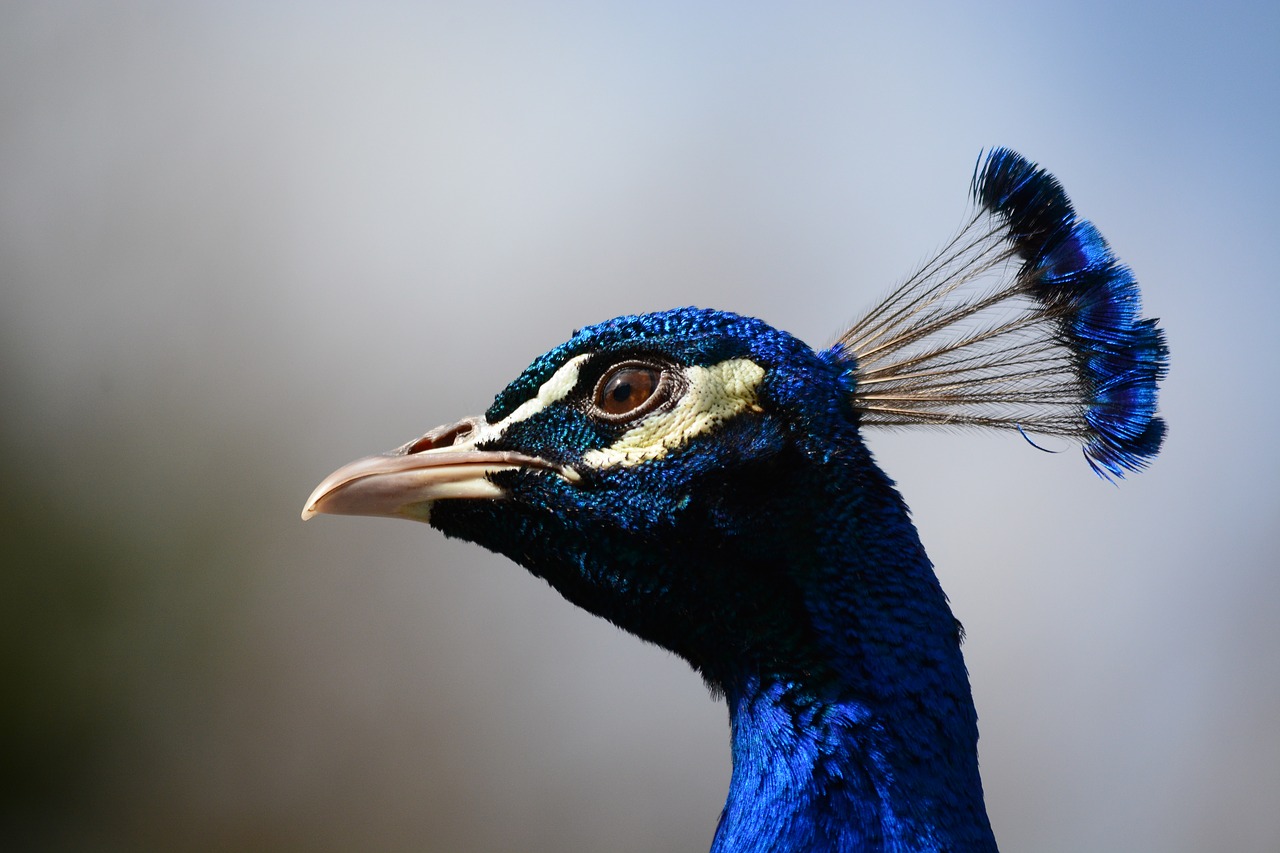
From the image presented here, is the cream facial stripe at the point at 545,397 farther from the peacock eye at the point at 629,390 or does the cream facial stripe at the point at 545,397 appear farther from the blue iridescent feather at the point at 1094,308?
the blue iridescent feather at the point at 1094,308

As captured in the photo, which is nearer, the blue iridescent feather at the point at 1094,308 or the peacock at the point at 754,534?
the peacock at the point at 754,534

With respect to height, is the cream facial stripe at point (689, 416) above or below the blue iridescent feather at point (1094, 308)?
below

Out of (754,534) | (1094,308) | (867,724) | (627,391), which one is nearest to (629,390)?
(627,391)

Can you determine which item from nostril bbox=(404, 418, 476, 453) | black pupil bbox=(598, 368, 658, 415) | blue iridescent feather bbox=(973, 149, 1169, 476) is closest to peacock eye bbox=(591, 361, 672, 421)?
black pupil bbox=(598, 368, 658, 415)

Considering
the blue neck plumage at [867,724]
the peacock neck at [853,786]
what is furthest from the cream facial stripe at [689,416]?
the peacock neck at [853,786]

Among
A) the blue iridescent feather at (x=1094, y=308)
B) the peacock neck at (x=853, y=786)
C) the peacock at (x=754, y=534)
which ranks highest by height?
the blue iridescent feather at (x=1094, y=308)

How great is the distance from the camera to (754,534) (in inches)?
32.2

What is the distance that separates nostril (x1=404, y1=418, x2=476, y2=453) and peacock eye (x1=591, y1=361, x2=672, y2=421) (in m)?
0.13

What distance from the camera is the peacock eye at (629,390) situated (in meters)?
0.84

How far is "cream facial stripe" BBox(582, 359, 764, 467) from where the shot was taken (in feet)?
2.70

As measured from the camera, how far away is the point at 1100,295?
917 millimetres

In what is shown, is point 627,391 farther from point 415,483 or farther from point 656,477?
point 415,483

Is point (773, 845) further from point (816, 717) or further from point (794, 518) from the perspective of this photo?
A: point (794, 518)

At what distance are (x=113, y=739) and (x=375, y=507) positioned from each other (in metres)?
1.97
